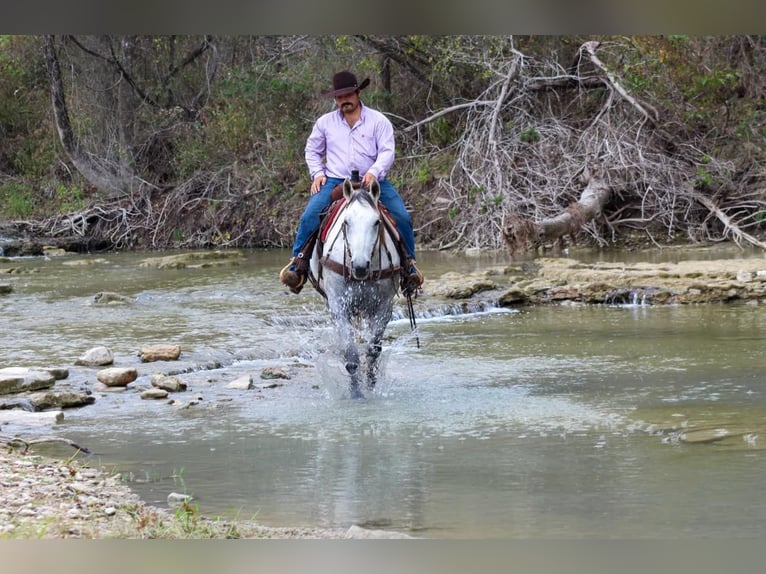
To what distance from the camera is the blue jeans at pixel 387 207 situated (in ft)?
29.5

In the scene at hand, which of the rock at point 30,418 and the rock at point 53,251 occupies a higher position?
the rock at point 53,251

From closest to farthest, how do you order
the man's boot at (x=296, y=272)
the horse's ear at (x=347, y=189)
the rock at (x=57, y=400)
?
the horse's ear at (x=347, y=189) → the rock at (x=57, y=400) → the man's boot at (x=296, y=272)

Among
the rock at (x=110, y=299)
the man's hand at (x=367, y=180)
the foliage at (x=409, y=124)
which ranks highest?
the foliage at (x=409, y=124)

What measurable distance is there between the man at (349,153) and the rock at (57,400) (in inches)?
83.6

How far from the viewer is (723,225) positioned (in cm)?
2041

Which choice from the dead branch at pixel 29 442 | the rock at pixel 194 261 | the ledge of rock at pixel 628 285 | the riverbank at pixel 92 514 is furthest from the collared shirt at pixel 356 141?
the rock at pixel 194 261

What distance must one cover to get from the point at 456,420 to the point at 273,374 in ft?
8.59

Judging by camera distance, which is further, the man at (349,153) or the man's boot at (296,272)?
the man's boot at (296,272)

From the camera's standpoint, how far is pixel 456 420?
7.56 meters

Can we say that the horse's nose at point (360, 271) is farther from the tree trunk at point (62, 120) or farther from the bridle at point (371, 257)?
the tree trunk at point (62, 120)

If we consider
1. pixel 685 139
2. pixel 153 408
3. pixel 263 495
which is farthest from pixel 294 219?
pixel 263 495

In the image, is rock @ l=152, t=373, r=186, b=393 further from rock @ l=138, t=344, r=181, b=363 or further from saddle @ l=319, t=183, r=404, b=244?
saddle @ l=319, t=183, r=404, b=244

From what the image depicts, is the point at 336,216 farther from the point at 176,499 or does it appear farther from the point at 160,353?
the point at 176,499

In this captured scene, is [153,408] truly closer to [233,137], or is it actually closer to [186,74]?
[233,137]
